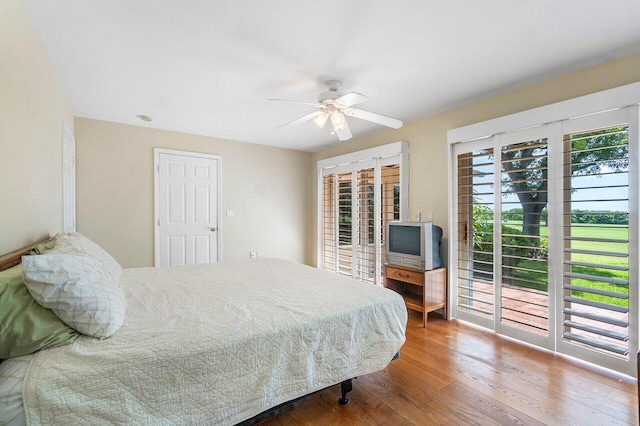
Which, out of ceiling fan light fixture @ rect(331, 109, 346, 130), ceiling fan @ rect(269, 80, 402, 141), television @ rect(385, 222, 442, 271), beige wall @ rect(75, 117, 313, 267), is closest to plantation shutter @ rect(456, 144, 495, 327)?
television @ rect(385, 222, 442, 271)

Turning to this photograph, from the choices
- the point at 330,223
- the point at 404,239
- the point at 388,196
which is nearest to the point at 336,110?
the point at 404,239

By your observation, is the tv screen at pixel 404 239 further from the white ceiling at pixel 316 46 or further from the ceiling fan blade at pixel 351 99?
the ceiling fan blade at pixel 351 99

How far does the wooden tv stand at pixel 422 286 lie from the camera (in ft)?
10.2

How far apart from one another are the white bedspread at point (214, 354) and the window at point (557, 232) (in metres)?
1.54

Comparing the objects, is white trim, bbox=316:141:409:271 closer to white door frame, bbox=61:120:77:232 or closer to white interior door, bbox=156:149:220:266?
white interior door, bbox=156:149:220:266

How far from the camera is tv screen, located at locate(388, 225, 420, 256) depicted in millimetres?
3240

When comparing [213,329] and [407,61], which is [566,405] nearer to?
[213,329]

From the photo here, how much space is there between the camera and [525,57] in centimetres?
223

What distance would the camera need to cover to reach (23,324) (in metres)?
1.09

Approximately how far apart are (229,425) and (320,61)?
2394 millimetres

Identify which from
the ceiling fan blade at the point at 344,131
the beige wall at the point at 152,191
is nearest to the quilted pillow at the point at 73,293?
the ceiling fan blade at the point at 344,131

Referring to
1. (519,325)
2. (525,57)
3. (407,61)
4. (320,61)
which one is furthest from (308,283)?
(525,57)

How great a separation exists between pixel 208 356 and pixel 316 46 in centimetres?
205

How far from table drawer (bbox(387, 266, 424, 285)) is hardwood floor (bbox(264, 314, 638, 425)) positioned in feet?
2.52
